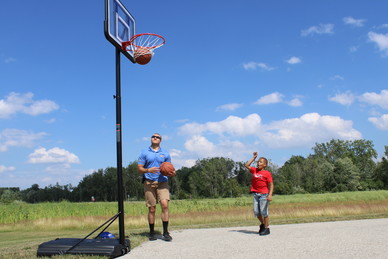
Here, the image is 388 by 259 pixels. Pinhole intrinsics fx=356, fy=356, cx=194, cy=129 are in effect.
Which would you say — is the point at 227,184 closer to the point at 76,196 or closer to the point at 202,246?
the point at 76,196

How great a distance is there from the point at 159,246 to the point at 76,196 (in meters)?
110

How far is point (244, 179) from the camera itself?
103062 mm

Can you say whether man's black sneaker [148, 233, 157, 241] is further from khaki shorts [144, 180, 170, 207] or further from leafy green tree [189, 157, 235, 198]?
leafy green tree [189, 157, 235, 198]

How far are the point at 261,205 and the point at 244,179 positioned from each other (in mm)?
97294

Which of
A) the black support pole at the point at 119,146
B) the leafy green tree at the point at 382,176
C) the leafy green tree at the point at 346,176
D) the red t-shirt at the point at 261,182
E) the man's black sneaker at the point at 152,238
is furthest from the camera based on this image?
the leafy green tree at the point at 382,176

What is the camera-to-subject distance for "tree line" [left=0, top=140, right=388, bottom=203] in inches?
2948

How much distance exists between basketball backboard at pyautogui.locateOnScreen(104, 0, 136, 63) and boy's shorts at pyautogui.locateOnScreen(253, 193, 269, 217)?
12.8 feet

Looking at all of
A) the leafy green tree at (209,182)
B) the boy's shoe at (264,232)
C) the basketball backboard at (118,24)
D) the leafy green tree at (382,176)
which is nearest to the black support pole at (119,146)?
the basketball backboard at (118,24)

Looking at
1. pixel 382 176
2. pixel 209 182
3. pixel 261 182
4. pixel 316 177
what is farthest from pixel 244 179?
pixel 261 182

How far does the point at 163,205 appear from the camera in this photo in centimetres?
711

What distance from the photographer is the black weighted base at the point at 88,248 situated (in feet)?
18.2

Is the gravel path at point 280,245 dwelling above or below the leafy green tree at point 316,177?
below

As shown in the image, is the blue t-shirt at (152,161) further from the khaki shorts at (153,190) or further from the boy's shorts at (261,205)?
the boy's shorts at (261,205)

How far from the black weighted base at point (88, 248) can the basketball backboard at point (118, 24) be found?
3530mm
